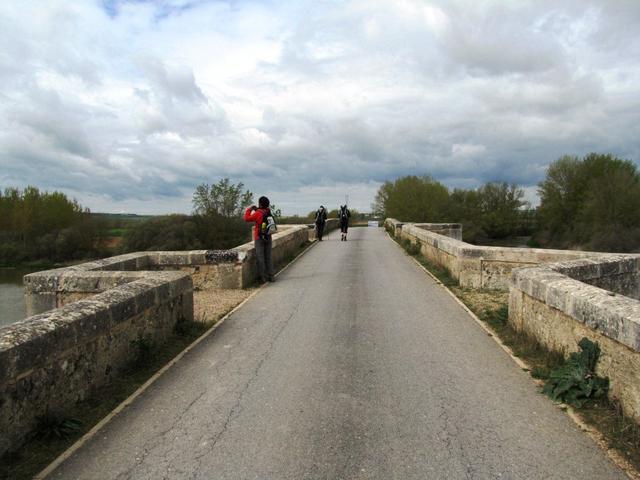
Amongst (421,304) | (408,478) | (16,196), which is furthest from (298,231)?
(16,196)

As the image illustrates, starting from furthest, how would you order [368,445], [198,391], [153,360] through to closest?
[153,360] < [198,391] < [368,445]

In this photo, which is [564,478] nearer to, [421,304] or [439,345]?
[439,345]

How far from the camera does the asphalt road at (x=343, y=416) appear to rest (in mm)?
3146

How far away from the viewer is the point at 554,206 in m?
56.9

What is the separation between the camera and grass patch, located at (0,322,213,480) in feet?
10.4

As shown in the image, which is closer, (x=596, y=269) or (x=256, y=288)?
(x=596, y=269)

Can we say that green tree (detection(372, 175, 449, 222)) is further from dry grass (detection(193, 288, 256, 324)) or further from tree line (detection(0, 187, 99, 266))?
dry grass (detection(193, 288, 256, 324))

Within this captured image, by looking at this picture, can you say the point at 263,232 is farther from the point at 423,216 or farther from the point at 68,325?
the point at 423,216

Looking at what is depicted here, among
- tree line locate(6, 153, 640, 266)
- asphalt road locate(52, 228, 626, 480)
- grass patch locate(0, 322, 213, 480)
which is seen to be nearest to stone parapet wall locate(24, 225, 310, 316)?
grass patch locate(0, 322, 213, 480)

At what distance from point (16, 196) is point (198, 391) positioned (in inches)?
2973

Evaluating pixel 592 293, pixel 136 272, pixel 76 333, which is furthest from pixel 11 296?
pixel 592 293

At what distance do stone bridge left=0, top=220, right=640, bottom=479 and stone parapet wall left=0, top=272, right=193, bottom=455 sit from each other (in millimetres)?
14

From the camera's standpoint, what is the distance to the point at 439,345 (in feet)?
19.4

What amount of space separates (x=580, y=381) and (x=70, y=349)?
4.29 metres
